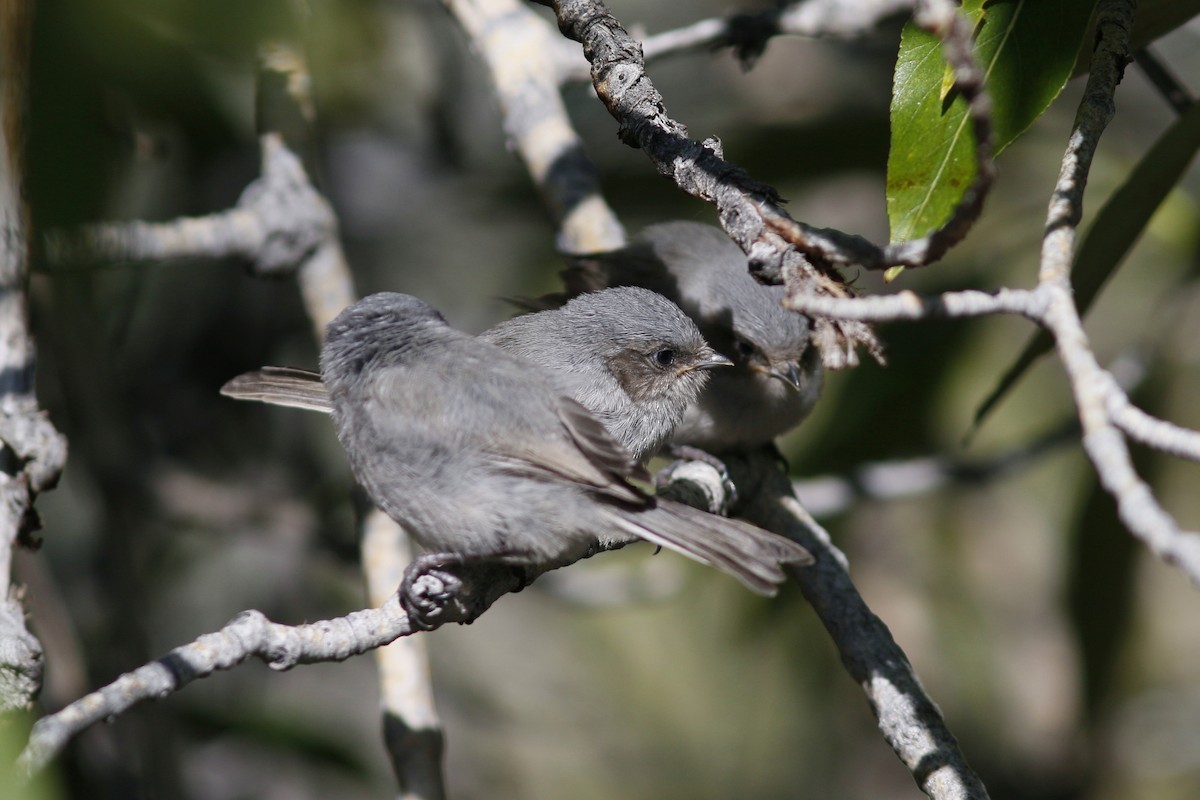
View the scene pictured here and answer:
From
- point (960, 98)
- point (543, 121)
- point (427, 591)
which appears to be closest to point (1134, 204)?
point (960, 98)

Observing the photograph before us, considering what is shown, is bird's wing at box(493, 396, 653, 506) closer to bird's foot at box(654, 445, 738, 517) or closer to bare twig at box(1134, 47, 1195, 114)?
bird's foot at box(654, 445, 738, 517)

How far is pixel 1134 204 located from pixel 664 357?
123 cm

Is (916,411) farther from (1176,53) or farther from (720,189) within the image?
(720,189)

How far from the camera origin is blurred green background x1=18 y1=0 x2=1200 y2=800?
4.19m

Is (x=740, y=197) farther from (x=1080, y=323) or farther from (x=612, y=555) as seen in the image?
(x=612, y=555)

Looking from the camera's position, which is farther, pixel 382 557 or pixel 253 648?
pixel 382 557

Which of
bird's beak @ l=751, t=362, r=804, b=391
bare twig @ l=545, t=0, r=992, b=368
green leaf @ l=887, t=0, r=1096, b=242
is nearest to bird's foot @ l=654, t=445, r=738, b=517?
bird's beak @ l=751, t=362, r=804, b=391

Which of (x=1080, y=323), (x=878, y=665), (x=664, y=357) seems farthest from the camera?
(x=664, y=357)

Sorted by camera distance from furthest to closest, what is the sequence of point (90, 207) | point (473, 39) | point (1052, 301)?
point (473, 39) → point (90, 207) → point (1052, 301)

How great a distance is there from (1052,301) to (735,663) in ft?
15.6

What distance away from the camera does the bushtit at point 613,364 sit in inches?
110

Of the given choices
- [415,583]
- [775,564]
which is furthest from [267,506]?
[775,564]

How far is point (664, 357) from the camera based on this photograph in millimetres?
2877

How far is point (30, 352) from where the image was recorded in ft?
8.27
